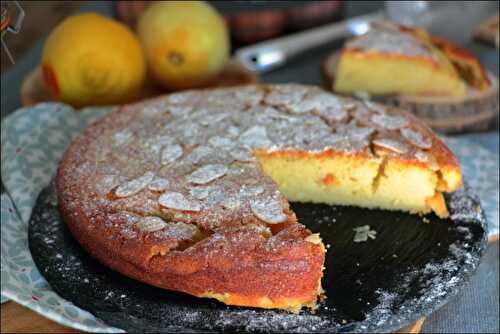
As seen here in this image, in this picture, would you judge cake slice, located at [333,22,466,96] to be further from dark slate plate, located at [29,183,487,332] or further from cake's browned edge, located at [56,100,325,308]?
cake's browned edge, located at [56,100,325,308]

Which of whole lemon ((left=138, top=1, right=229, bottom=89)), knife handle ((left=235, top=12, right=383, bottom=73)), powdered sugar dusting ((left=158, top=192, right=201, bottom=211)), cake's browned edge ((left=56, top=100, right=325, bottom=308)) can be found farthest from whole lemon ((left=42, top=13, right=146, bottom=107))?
cake's browned edge ((left=56, top=100, right=325, bottom=308))

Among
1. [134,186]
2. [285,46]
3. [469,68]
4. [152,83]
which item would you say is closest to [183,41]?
[152,83]

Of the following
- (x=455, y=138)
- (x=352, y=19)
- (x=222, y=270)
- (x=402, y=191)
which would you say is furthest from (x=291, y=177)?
(x=352, y=19)

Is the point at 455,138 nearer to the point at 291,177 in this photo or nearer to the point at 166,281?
the point at 291,177

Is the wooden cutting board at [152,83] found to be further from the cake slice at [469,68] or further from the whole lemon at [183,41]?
the cake slice at [469,68]

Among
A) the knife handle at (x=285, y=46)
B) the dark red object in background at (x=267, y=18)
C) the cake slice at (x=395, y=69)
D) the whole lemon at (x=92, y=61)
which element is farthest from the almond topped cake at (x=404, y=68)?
the whole lemon at (x=92, y=61)
